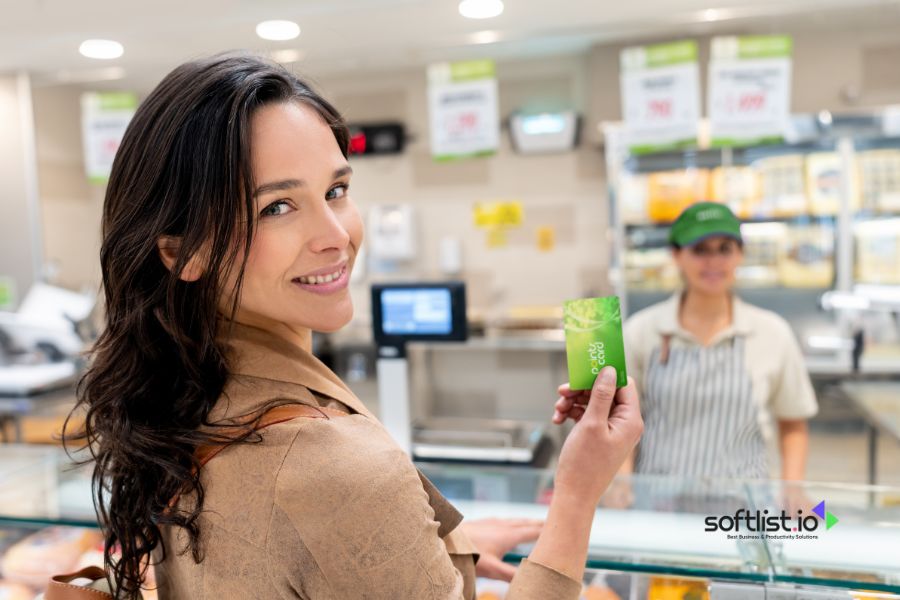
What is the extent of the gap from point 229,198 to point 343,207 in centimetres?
20

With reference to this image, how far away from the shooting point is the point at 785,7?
2.92 meters

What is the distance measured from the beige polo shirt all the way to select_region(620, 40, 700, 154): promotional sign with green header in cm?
70

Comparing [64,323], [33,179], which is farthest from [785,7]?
[33,179]

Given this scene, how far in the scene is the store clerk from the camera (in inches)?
85.0

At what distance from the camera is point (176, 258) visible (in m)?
0.91

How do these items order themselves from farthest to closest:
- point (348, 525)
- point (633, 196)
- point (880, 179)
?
point (633, 196), point (880, 179), point (348, 525)

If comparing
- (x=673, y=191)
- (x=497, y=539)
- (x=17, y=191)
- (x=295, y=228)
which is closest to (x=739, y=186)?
(x=673, y=191)

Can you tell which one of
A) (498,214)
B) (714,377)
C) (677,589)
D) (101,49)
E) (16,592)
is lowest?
(16,592)

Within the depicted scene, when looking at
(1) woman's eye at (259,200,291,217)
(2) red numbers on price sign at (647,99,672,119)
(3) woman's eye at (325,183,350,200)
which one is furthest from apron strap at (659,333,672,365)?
(1) woman's eye at (259,200,291,217)

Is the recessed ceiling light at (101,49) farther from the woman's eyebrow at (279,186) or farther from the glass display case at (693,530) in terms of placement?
the woman's eyebrow at (279,186)

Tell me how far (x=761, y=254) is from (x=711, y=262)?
280 centimetres

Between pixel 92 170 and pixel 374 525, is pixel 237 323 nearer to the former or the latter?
Answer: pixel 374 525

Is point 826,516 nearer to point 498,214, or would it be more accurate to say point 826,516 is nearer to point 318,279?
point 318,279

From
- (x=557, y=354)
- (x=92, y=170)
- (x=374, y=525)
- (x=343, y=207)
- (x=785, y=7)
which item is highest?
(x=785, y=7)
